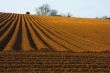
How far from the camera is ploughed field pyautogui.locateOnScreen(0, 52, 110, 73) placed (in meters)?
11.5

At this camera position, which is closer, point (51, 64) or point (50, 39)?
point (51, 64)

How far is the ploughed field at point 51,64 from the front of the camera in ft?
37.8

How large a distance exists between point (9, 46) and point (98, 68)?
723cm

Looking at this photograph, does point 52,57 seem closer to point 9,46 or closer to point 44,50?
point 44,50

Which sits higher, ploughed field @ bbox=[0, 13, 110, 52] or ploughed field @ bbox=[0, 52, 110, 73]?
ploughed field @ bbox=[0, 52, 110, 73]

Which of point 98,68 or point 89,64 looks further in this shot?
point 89,64

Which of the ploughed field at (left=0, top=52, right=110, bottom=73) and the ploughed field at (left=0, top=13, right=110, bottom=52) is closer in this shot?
the ploughed field at (left=0, top=52, right=110, bottom=73)

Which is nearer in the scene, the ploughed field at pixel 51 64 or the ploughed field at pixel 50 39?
the ploughed field at pixel 51 64

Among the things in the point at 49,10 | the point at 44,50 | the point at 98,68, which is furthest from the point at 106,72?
the point at 49,10

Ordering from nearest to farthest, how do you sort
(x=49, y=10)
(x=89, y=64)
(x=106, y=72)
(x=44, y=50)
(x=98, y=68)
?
(x=106, y=72), (x=98, y=68), (x=89, y=64), (x=44, y=50), (x=49, y=10)

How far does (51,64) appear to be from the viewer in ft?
41.5

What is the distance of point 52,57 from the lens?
1459 centimetres

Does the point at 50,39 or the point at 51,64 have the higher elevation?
the point at 51,64

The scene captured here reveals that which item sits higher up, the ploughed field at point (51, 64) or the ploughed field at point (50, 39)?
the ploughed field at point (51, 64)
